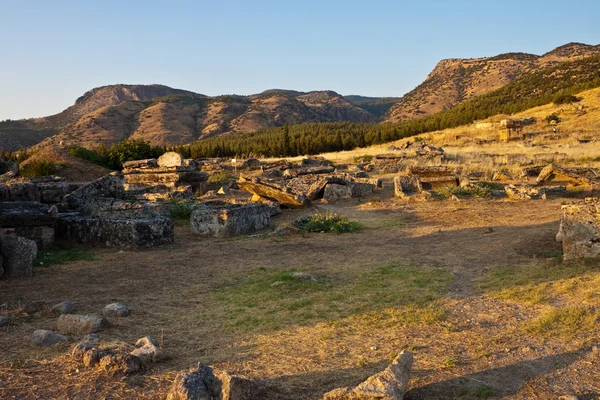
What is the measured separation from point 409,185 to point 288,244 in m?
8.35

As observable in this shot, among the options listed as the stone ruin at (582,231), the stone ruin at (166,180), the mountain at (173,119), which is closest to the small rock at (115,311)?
the stone ruin at (582,231)

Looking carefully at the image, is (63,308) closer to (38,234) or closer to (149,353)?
(149,353)

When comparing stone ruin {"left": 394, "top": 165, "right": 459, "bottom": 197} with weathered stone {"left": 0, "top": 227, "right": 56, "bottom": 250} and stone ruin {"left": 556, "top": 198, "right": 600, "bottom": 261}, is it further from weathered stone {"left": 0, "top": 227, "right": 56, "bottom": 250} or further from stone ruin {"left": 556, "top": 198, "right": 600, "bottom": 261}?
weathered stone {"left": 0, "top": 227, "right": 56, "bottom": 250}

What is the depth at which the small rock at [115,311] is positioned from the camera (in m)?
5.53

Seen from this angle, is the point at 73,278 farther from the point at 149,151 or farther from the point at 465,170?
the point at 149,151

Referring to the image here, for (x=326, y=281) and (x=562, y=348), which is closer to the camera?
(x=562, y=348)

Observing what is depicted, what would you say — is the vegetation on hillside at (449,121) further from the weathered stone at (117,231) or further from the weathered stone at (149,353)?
the weathered stone at (149,353)

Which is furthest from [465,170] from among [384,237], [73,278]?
[73,278]

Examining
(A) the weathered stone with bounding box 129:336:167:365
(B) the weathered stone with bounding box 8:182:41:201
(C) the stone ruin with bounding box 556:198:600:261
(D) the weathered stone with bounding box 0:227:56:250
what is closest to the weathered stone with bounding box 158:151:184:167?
(B) the weathered stone with bounding box 8:182:41:201

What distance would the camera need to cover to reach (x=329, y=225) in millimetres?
11469

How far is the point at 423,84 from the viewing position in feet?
375

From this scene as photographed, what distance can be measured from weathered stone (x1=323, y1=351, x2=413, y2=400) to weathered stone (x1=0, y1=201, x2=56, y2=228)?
7.56 metres

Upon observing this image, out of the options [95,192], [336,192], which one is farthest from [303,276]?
[336,192]

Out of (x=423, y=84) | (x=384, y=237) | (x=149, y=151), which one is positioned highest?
(x=423, y=84)
